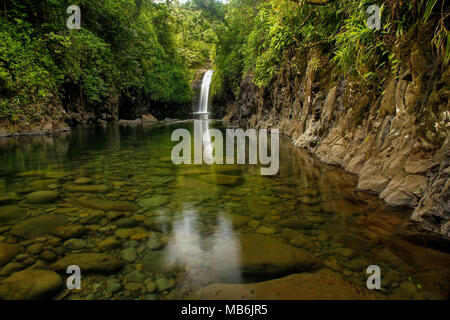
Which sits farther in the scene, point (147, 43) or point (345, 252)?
point (147, 43)

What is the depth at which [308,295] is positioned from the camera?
1.69 metres

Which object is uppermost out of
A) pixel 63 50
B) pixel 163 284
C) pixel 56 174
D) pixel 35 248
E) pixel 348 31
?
pixel 63 50

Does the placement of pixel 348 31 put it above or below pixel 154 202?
above

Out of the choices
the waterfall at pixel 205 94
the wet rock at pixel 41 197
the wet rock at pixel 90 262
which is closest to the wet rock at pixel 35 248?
the wet rock at pixel 90 262

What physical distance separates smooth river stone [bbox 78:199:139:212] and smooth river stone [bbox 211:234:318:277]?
4.85ft

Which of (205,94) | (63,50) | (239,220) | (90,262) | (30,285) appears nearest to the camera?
(30,285)

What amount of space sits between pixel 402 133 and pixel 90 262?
393 centimetres

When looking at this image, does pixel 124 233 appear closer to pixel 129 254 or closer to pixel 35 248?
pixel 129 254

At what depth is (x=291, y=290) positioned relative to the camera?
68.7 inches

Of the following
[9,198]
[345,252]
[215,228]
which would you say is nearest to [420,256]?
[345,252]

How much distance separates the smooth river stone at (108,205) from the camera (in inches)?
124
